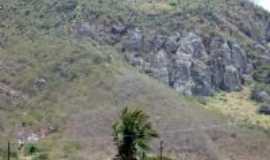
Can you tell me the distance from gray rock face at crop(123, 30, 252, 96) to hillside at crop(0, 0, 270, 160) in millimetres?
243

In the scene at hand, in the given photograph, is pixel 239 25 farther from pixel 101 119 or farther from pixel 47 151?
pixel 47 151

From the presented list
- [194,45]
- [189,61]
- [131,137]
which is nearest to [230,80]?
[194,45]

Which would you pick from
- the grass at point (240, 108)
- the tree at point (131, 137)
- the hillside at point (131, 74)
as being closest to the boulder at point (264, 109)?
the grass at point (240, 108)

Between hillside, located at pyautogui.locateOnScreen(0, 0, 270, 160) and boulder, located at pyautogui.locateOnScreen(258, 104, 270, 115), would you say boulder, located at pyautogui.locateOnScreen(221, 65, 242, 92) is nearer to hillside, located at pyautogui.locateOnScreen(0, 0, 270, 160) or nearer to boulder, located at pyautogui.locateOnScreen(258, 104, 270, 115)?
hillside, located at pyautogui.locateOnScreen(0, 0, 270, 160)

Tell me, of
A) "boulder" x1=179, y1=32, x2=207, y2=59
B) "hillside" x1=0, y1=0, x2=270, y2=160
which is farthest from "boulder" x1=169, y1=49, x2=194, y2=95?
"boulder" x1=179, y1=32, x2=207, y2=59

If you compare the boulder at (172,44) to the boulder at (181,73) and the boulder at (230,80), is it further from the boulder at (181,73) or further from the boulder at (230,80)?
the boulder at (230,80)

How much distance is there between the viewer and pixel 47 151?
100 metres

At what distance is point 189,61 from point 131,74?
21.4 meters

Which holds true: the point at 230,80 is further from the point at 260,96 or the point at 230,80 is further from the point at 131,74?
the point at 131,74

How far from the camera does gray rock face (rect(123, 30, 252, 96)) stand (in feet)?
455

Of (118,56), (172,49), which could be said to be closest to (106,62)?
(118,56)

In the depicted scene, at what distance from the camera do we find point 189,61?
140875 mm

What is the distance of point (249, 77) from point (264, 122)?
26781 millimetres

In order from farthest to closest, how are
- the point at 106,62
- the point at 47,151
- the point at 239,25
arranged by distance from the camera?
the point at 239,25 < the point at 106,62 < the point at 47,151
